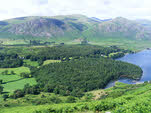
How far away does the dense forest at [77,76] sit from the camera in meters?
121

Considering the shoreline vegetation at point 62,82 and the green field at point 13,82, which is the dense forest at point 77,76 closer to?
the shoreline vegetation at point 62,82

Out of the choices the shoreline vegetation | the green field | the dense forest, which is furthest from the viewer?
the green field

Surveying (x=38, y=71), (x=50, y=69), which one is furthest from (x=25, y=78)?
(x=50, y=69)

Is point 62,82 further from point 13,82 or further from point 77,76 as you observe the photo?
point 13,82

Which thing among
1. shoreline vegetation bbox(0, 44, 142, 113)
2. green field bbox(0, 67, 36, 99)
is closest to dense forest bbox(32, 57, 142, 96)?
shoreline vegetation bbox(0, 44, 142, 113)

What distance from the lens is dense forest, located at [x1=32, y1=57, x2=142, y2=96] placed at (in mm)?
121169

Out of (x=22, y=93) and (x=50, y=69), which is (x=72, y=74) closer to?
(x=50, y=69)

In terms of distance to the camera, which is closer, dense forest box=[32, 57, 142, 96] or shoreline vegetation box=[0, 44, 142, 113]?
shoreline vegetation box=[0, 44, 142, 113]

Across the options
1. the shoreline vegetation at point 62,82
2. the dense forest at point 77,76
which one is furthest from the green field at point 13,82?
the dense forest at point 77,76

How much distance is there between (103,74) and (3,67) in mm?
129950

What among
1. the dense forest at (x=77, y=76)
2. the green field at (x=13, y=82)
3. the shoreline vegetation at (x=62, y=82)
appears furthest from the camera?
the green field at (x=13, y=82)

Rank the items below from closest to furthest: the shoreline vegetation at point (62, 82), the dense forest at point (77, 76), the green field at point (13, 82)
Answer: the shoreline vegetation at point (62, 82), the dense forest at point (77, 76), the green field at point (13, 82)

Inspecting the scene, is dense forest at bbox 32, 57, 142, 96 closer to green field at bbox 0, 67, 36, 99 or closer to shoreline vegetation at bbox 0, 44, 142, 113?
shoreline vegetation at bbox 0, 44, 142, 113

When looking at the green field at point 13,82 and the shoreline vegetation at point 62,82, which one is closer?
the shoreline vegetation at point 62,82
